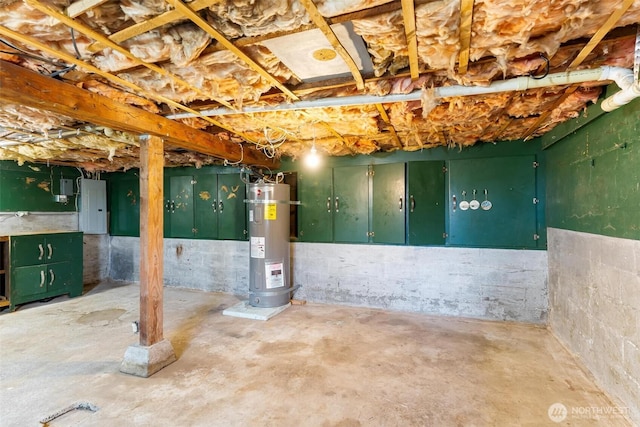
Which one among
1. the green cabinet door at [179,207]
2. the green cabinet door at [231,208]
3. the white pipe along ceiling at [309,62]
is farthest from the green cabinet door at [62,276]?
the white pipe along ceiling at [309,62]

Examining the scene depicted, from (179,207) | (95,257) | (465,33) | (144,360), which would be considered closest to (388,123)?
(465,33)

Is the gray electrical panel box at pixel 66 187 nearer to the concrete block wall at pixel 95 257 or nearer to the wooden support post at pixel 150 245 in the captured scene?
the concrete block wall at pixel 95 257

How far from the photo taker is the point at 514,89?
6.74 ft

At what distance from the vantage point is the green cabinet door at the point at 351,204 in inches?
177

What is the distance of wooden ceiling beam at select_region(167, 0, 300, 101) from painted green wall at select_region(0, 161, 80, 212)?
5.35 meters

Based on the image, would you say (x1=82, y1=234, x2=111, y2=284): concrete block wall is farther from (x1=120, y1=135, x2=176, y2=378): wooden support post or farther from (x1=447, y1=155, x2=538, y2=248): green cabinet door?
(x1=447, y1=155, x2=538, y2=248): green cabinet door

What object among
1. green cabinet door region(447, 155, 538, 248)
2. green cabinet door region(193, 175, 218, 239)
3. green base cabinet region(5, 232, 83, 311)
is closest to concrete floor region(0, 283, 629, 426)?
green base cabinet region(5, 232, 83, 311)

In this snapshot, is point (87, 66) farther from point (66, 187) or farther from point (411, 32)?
point (66, 187)

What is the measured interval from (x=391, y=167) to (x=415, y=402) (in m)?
2.93

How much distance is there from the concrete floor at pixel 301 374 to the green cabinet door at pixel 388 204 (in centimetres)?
110

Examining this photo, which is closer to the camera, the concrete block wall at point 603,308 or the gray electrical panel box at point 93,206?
the concrete block wall at point 603,308

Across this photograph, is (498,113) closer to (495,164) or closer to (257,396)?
(495,164)

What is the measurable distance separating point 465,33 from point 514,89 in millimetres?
744

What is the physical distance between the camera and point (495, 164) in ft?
12.8
